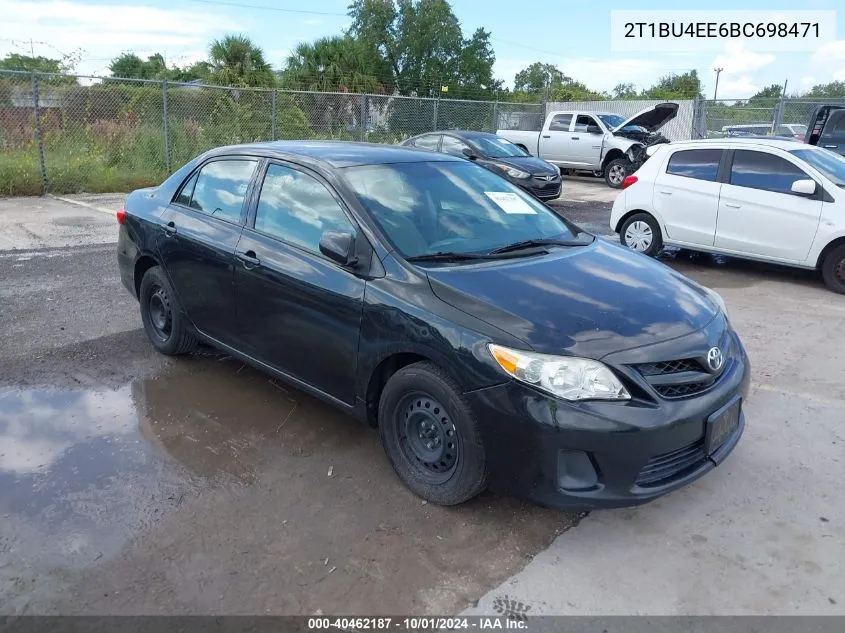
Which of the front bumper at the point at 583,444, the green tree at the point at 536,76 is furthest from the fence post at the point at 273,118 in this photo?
the green tree at the point at 536,76

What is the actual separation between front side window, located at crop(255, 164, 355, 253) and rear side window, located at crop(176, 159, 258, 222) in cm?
23

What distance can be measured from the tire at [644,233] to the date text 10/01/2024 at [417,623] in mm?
6701

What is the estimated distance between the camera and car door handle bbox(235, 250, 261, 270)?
156 inches

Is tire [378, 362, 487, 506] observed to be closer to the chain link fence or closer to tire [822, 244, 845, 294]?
tire [822, 244, 845, 294]

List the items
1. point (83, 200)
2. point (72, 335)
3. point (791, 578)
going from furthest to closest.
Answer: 1. point (83, 200)
2. point (72, 335)
3. point (791, 578)

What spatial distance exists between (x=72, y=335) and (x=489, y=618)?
428cm

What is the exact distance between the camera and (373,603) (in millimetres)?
2652

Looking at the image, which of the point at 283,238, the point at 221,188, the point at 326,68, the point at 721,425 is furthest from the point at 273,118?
the point at 326,68

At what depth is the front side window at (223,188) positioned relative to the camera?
4281mm

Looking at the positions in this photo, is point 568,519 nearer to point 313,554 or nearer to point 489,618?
point 489,618

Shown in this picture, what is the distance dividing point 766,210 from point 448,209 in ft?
16.7

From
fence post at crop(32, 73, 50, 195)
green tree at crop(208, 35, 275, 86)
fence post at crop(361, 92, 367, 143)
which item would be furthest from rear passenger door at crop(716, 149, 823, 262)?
green tree at crop(208, 35, 275, 86)

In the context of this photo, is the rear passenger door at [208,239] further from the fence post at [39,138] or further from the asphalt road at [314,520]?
the fence post at [39,138]

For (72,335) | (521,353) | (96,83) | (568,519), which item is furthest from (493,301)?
(96,83)
